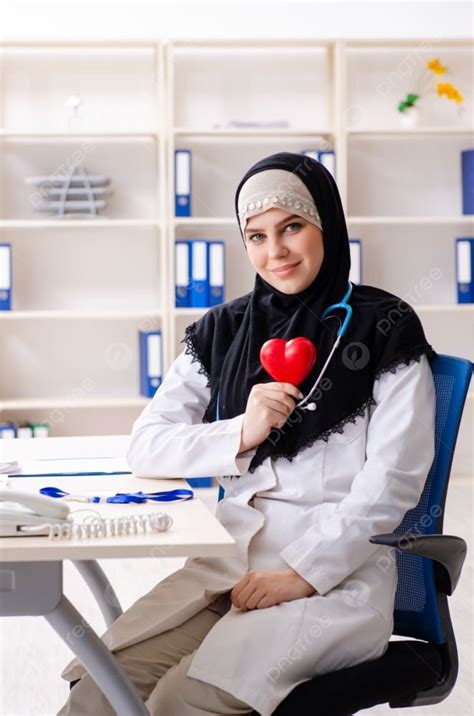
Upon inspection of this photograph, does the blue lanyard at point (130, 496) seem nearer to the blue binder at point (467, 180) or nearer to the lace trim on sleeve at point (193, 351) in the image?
the lace trim on sleeve at point (193, 351)

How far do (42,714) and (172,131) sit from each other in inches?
111

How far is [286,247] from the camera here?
158 centimetres

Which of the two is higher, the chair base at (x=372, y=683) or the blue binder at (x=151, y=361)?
the blue binder at (x=151, y=361)

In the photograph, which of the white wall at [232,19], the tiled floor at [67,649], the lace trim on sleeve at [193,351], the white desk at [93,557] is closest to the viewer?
the white desk at [93,557]

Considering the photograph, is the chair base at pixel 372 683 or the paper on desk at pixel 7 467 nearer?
the chair base at pixel 372 683

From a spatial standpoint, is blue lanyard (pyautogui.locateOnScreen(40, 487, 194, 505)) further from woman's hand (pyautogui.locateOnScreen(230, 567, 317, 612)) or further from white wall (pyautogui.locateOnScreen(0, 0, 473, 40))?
white wall (pyautogui.locateOnScreen(0, 0, 473, 40))

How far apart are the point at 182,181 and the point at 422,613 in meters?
3.13

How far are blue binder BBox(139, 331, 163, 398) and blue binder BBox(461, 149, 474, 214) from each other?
1.67 m

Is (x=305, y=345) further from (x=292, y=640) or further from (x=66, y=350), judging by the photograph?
(x=66, y=350)

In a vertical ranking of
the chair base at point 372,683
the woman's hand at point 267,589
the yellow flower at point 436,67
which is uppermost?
the yellow flower at point 436,67

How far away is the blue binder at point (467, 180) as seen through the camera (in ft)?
14.9

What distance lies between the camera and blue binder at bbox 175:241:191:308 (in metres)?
4.24

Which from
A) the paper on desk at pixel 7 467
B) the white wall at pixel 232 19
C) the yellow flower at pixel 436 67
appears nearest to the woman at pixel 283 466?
the paper on desk at pixel 7 467

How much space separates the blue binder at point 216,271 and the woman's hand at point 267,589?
2.98 m
